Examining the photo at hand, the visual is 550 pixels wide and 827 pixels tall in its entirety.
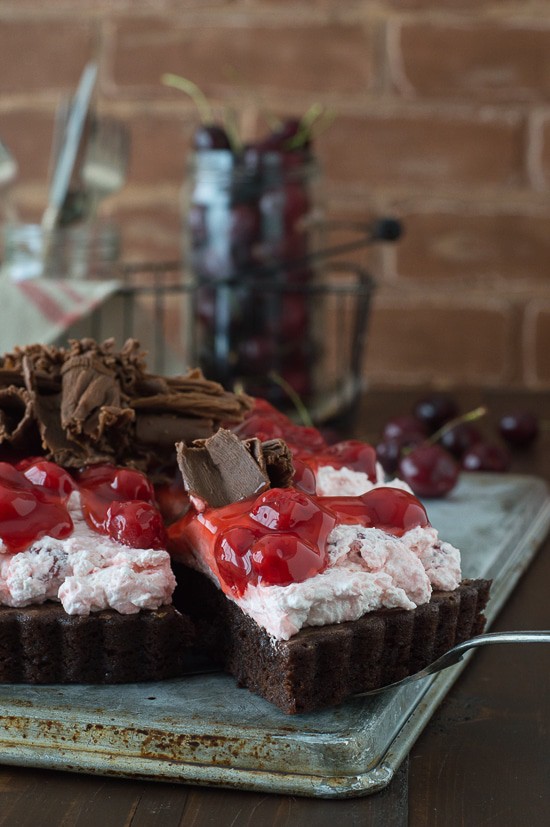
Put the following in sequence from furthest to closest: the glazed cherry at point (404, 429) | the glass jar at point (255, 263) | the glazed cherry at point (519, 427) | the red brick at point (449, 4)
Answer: the red brick at point (449, 4)
the glazed cherry at point (519, 427)
the glass jar at point (255, 263)
the glazed cherry at point (404, 429)

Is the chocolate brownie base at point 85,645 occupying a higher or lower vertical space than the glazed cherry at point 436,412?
higher

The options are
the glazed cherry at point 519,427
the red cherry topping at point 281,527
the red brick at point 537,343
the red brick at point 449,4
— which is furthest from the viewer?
the red brick at point 537,343

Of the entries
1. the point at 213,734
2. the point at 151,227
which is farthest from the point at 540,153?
the point at 213,734

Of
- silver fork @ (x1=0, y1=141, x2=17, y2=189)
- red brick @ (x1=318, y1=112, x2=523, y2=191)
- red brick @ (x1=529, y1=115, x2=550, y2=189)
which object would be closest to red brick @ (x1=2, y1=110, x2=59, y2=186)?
red brick @ (x1=318, y1=112, x2=523, y2=191)

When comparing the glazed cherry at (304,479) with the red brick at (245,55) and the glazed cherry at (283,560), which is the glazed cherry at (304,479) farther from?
the red brick at (245,55)

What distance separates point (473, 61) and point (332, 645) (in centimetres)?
198

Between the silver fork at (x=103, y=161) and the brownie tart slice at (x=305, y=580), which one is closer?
the brownie tart slice at (x=305, y=580)

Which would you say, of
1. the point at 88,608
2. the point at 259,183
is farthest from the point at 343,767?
the point at 259,183

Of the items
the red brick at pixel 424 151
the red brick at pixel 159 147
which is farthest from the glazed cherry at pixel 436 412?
the red brick at pixel 159 147

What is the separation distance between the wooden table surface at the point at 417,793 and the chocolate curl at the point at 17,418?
0.36 metres

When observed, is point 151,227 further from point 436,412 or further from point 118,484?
point 118,484

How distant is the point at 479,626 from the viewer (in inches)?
44.6

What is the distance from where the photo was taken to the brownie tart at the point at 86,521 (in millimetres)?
1064

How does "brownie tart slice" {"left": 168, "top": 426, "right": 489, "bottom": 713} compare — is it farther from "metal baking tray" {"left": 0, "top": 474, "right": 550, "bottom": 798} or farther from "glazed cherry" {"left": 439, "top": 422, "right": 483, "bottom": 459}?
"glazed cherry" {"left": 439, "top": 422, "right": 483, "bottom": 459}
